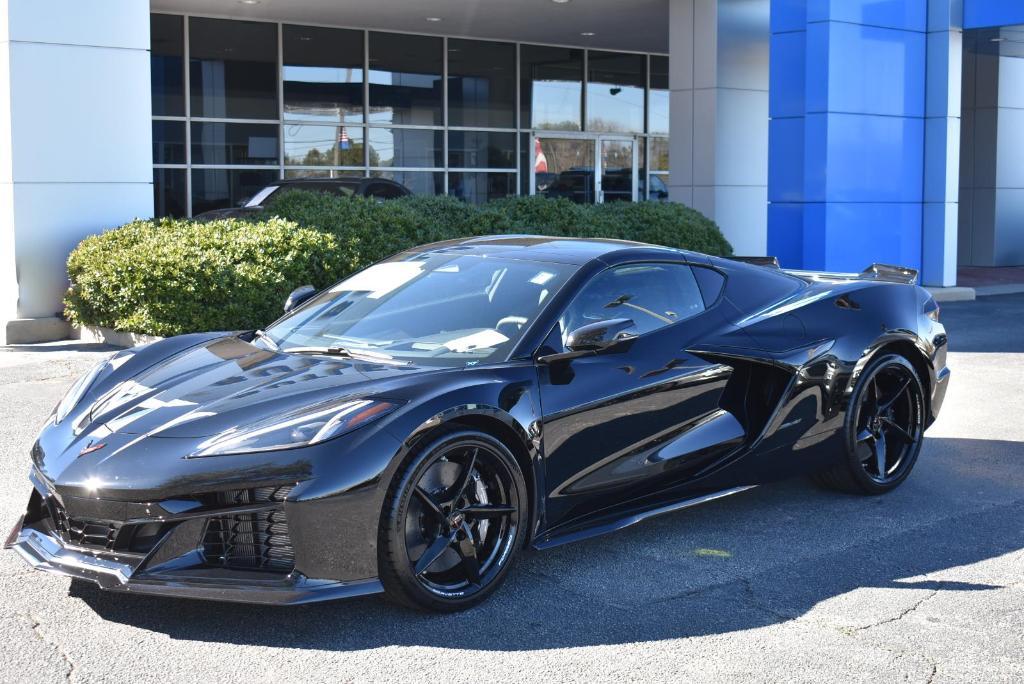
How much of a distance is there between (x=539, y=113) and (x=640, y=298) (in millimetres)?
21973

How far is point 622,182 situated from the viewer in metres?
28.5

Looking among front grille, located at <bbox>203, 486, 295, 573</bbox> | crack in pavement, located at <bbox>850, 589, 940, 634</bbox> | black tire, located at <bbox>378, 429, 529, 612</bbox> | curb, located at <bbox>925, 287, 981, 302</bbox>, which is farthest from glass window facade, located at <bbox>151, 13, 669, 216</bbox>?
crack in pavement, located at <bbox>850, 589, 940, 634</bbox>

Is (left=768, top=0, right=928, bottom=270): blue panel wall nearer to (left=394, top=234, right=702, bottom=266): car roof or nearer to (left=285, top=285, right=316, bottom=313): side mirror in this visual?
(left=394, top=234, right=702, bottom=266): car roof

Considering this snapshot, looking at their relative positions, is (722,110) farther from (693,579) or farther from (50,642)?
(50,642)

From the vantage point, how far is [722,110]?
1831 centimetres

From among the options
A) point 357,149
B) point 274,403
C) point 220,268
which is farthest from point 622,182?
point 274,403

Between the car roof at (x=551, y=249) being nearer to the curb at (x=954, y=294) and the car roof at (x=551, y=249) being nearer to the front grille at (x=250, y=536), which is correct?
the front grille at (x=250, y=536)

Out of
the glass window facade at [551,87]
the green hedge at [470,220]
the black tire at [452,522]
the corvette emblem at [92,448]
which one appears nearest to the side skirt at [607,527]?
the black tire at [452,522]

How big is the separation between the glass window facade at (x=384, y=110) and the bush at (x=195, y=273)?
10032mm

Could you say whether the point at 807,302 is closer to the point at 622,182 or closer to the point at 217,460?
the point at 217,460

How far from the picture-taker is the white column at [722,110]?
59.8 feet

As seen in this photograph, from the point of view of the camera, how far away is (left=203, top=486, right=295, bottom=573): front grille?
4051 millimetres

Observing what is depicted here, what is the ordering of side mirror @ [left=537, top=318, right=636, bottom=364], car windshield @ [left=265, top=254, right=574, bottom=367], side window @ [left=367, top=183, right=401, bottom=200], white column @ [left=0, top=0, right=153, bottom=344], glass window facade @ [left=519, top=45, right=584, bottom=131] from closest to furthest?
side mirror @ [left=537, top=318, right=636, bottom=364] → car windshield @ [left=265, top=254, right=574, bottom=367] → white column @ [left=0, top=0, right=153, bottom=344] → side window @ [left=367, top=183, right=401, bottom=200] → glass window facade @ [left=519, top=45, right=584, bottom=131]

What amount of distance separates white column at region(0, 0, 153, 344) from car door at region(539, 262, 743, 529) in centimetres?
843
